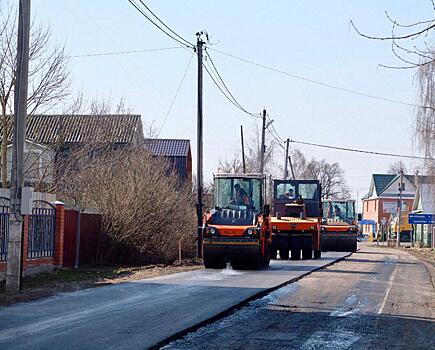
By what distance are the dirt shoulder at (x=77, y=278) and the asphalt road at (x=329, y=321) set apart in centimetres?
446

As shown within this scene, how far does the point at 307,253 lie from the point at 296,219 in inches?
62.7

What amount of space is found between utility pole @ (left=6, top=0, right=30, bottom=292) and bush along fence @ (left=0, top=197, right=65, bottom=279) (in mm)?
1966

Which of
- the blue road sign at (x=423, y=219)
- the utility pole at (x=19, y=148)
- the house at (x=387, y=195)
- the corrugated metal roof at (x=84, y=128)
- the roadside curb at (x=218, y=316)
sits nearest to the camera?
the roadside curb at (x=218, y=316)

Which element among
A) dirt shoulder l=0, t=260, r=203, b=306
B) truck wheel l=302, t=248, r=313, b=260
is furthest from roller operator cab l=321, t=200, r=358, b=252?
dirt shoulder l=0, t=260, r=203, b=306

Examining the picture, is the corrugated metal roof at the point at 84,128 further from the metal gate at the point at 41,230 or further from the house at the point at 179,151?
the house at the point at 179,151

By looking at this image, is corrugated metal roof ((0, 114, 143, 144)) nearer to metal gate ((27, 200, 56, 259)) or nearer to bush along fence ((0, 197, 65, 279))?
bush along fence ((0, 197, 65, 279))

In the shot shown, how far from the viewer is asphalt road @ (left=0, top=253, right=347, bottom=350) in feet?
33.7

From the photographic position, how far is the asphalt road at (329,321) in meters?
10.6

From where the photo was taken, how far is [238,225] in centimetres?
2452

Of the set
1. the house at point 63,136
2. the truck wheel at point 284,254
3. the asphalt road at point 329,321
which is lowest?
the asphalt road at point 329,321

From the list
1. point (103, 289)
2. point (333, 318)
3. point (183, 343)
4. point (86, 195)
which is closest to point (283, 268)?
point (86, 195)

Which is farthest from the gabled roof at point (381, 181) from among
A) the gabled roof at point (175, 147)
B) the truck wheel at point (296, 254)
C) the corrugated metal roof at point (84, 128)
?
the truck wheel at point (296, 254)

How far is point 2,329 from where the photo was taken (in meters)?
11.1

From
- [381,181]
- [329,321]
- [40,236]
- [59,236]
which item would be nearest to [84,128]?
[59,236]
